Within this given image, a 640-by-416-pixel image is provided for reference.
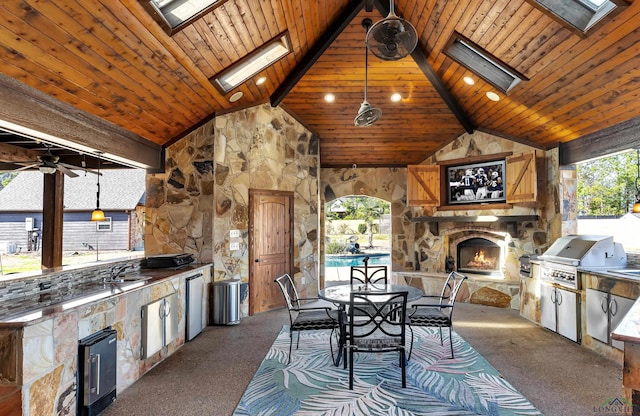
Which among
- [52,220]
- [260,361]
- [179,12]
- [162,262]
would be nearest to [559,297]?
[260,361]

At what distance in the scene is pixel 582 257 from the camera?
4402mm

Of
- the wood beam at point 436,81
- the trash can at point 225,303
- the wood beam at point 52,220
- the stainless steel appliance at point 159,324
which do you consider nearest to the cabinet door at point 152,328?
the stainless steel appliance at point 159,324

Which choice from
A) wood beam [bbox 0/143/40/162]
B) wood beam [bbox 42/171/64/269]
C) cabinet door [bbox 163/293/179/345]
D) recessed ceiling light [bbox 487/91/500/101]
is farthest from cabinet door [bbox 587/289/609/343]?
wood beam [bbox 0/143/40/162]

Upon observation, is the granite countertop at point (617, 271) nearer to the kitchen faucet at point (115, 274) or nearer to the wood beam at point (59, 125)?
the kitchen faucet at point (115, 274)

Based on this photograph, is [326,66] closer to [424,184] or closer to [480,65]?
[480,65]

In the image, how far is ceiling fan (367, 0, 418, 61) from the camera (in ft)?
9.47

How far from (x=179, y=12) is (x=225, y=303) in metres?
3.65

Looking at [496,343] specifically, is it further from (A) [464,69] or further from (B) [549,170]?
(A) [464,69]

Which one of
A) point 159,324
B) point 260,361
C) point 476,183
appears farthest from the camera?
point 476,183

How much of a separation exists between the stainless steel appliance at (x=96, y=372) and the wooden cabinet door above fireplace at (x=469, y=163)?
5673 millimetres

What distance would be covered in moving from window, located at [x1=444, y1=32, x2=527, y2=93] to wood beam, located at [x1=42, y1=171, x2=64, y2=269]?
6.15m

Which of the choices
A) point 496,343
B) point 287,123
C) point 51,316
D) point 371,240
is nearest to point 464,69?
point 287,123

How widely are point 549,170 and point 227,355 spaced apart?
5482mm

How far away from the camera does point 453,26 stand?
4.38 m
